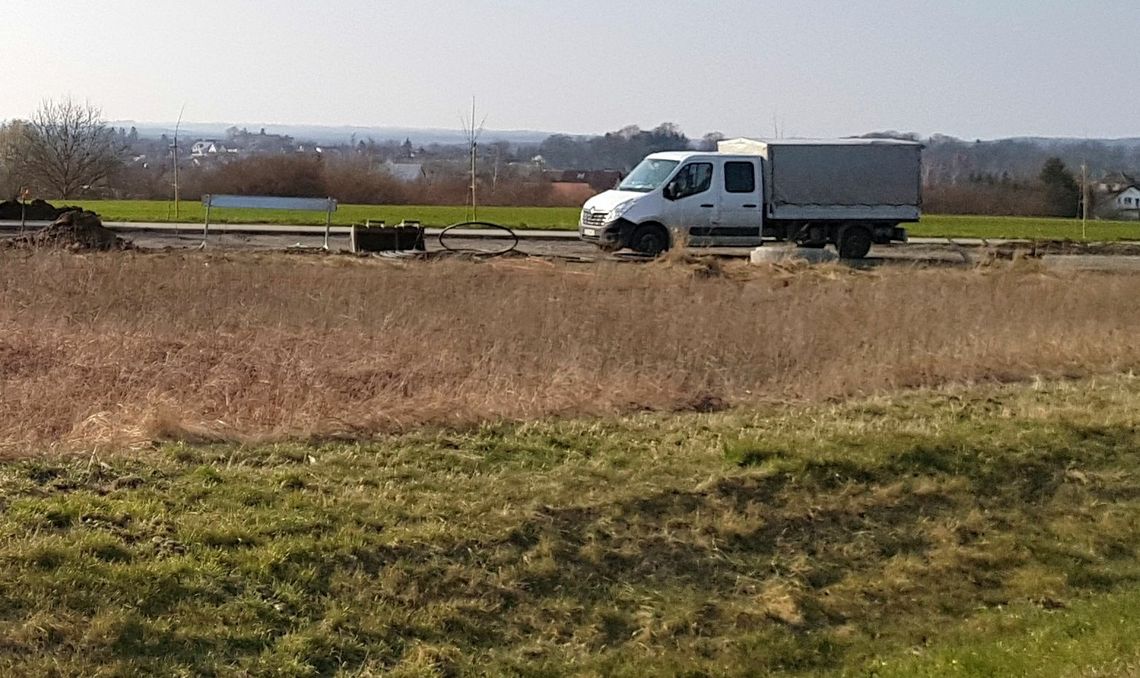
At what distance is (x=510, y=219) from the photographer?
44.8 metres

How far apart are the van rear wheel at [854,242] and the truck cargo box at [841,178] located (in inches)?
11.6

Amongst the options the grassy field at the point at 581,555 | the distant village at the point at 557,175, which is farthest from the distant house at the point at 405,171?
the grassy field at the point at 581,555

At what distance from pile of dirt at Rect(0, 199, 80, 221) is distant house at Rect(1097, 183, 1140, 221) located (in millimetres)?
51132

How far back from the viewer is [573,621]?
20.6 ft

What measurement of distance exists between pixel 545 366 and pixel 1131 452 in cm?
521

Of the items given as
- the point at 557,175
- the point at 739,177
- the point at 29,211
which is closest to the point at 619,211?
the point at 739,177

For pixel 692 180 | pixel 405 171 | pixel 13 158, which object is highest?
pixel 13 158

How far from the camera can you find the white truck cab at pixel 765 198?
2414 cm

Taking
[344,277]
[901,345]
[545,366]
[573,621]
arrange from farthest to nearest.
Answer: [344,277] < [901,345] < [545,366] < [573,621]

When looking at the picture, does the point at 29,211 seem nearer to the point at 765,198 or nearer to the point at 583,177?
the point at 765,198

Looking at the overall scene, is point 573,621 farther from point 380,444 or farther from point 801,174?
point 801,174

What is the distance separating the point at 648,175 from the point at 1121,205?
51306 mm

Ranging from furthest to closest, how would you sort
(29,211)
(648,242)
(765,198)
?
(29,211), (765,198), (648,242)

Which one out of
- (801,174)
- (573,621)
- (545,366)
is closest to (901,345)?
(545,366)
